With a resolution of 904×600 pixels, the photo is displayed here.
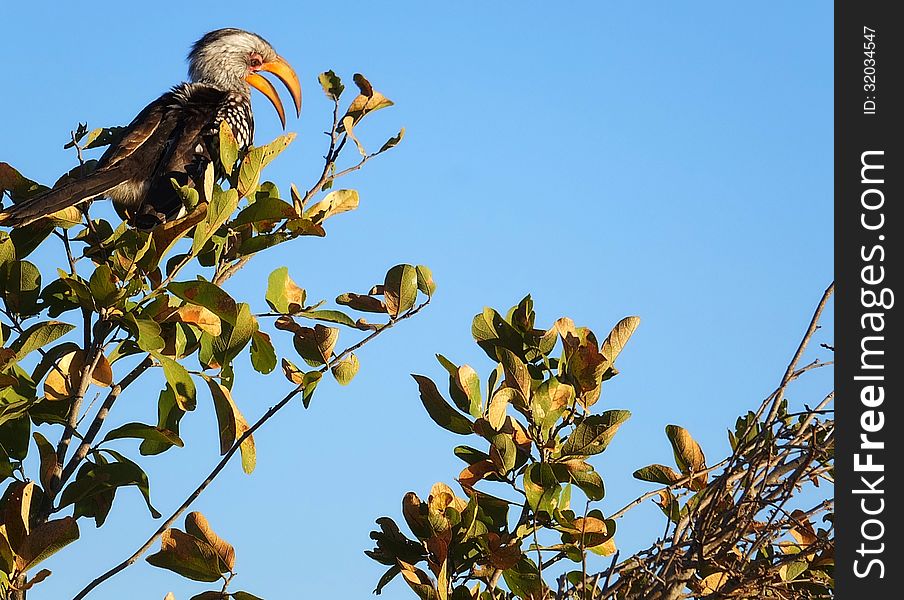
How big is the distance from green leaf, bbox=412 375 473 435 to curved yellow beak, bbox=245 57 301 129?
3.67 m

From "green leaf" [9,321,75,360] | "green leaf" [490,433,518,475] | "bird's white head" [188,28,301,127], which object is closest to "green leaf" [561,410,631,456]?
"green leaf" [490,433,518,475]

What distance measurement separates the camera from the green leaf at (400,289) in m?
2.54

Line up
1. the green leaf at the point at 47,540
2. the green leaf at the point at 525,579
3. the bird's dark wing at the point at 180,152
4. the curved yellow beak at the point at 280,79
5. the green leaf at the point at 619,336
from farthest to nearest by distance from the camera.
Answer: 1. the curved yellow beak at the point at 280,79
2. the bird's dark wing at the point at 180,152
3. the green leaf at the point at 619,336
4. the green leaf at the point at 525,579
5. the green leaf at the point at 47,540

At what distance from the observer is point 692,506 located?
2490 millimetres

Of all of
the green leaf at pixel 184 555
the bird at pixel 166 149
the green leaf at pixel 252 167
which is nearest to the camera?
the green leaf at pixel 184 555

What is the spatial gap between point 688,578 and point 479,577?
494 millimetres

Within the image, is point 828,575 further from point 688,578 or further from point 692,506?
point 688,578

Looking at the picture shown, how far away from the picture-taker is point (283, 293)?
2.59 metres

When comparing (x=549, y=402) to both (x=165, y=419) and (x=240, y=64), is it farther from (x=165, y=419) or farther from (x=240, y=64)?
(x=240, y=64)

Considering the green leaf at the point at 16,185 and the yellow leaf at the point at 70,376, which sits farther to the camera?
the green leaf at the point at 16,185

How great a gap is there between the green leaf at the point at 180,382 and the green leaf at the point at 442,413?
57 centimetres

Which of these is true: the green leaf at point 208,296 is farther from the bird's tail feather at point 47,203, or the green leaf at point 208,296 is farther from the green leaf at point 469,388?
the bird's tail feather at point 47,203

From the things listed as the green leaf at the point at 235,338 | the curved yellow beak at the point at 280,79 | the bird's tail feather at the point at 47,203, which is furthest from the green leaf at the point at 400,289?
the curved yellow beak at the point at 280,79
